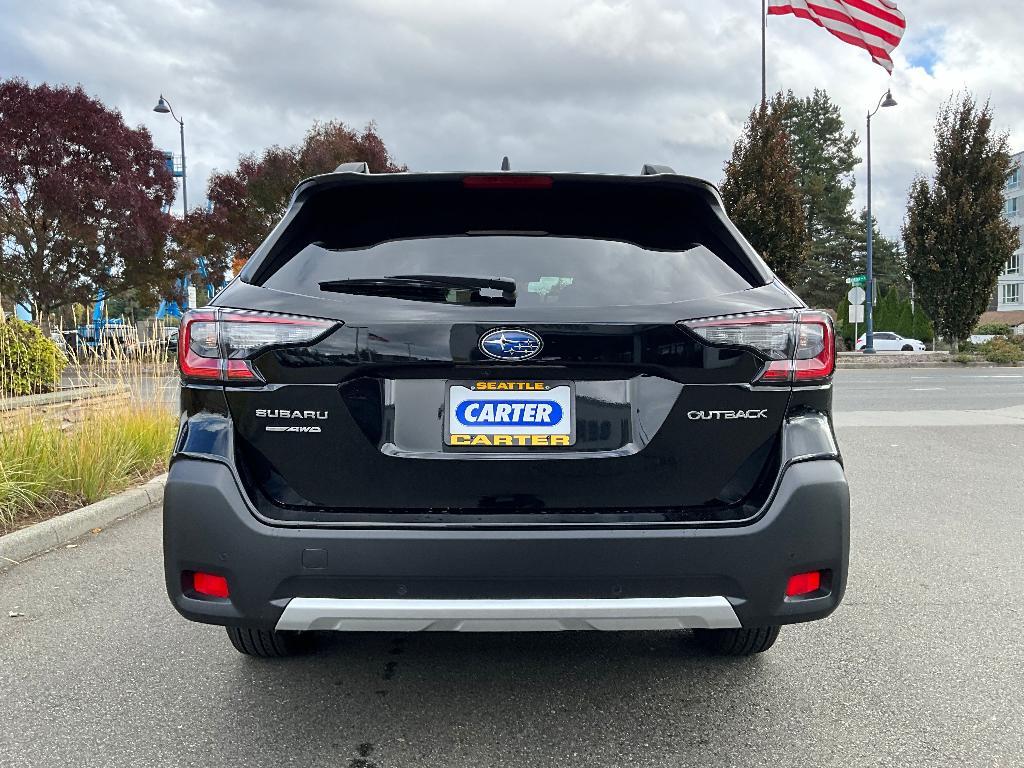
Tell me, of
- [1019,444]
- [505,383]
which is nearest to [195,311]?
[505,383]

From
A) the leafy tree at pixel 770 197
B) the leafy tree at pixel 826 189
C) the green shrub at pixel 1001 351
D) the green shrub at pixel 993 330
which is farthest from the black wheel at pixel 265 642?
the leafy tree at pixel 826 189

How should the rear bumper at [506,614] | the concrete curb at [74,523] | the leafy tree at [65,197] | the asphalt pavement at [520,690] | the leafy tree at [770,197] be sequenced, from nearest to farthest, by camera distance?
the rear bumper at [506,614] → the asphalt pavement at [520,690] → the concrete curb at [74,523] → the leafy tree at [65,197] → the leafy tree at [770,197]

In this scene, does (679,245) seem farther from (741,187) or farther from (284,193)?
(284,193)

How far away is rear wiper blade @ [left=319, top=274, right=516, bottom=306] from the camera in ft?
7.86

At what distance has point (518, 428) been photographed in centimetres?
234

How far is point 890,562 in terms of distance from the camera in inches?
181

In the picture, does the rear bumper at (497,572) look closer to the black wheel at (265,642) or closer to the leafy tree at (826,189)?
the black wheel at (265,642)

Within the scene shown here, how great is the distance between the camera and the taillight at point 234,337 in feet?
7.68

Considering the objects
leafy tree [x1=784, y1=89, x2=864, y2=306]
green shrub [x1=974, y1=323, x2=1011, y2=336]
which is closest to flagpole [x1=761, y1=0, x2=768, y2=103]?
green shrub [x1=974, y1=323, x2=1011, y2=336]

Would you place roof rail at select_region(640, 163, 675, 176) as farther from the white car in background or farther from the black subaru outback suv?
the white car in background

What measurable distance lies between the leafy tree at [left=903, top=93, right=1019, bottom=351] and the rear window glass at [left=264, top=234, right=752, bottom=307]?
96.1 ft

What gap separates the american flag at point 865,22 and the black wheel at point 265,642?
66.6 ft

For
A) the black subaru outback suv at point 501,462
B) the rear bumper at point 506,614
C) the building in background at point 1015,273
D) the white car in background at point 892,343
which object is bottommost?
the white car in background at point 892,343

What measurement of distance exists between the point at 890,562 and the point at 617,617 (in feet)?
9.58
